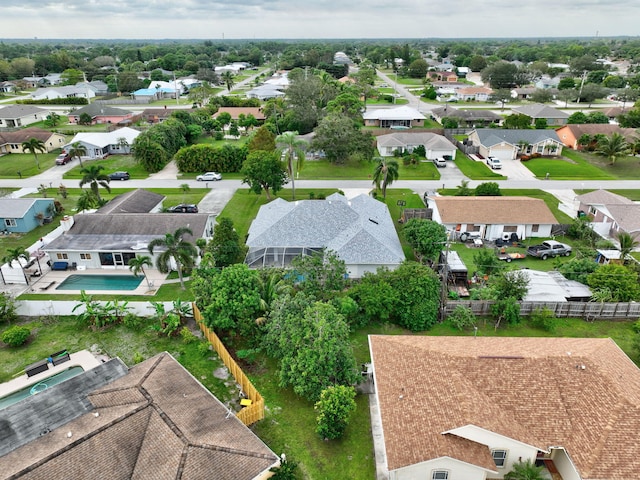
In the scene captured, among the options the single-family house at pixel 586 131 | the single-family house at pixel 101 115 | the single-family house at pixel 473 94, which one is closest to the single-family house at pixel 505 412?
the single-family house at pixel 586 131

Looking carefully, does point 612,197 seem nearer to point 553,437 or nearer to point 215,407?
point 553,437

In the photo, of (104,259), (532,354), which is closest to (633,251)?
(532,354)

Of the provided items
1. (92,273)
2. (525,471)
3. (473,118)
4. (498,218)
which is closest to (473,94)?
(473,118)

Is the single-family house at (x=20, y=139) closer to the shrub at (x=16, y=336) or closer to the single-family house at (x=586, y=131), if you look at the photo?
the shrub at (x=16, y=336)

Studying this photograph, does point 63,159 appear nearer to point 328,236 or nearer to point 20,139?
point 20,139

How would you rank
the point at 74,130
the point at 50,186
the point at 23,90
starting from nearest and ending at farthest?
the point at 50,186 < the point at 74,130 < the point at 23,90
